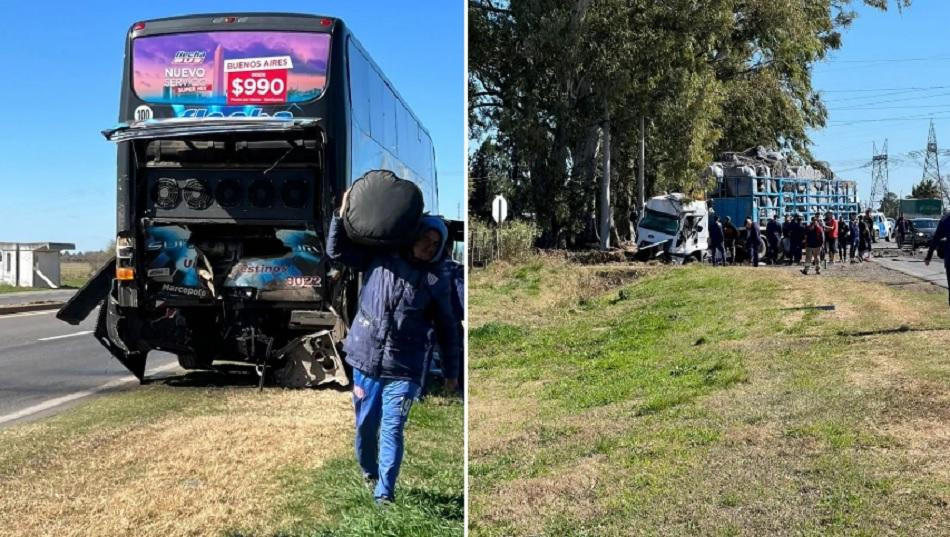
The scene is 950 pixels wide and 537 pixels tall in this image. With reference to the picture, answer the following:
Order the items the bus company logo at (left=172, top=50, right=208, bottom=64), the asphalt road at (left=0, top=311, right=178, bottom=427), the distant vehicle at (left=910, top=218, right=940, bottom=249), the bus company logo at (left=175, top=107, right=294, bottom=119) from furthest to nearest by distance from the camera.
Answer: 1. the distant vehicle at (left=910, top=218, right=940, bottom=249)
2. the asphalt road at (left=0, top=311, right=178, bottom=427)
3. the bus company logo at (left=172, top=50, right=208, bottom=64)
4. the bus company logo at (left=175, top=107, right=294, bottom=119)

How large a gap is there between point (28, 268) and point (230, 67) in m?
24.2

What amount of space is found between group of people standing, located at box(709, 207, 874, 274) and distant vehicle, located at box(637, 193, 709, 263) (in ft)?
1.88

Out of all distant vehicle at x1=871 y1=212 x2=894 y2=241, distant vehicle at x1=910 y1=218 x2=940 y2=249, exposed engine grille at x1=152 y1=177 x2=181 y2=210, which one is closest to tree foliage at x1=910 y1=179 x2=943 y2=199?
distant vehicle at x1=871 y1=212 x2=894 y2=241

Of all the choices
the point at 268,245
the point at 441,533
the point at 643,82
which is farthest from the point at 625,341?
the point at 643,82

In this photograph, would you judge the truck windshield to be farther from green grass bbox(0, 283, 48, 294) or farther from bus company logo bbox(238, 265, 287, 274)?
bus company logo bbox(238, 265, 287, 274)

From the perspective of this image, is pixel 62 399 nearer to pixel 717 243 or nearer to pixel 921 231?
pixel 717 243

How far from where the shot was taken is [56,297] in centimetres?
2925

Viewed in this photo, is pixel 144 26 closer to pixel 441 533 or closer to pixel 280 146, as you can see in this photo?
pixel 280 146

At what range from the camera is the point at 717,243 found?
2923cm

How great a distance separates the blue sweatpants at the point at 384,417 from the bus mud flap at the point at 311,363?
17.8 ft

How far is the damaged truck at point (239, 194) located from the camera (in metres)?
9.08

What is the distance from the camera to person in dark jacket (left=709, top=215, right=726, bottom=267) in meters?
29.1

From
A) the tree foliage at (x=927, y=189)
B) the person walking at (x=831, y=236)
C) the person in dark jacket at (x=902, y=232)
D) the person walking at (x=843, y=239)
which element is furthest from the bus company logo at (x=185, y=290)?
the tree foliage at (x=927, y=189)

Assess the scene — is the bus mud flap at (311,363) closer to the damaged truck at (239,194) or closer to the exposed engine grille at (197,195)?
the damaged truck at (239,194)
